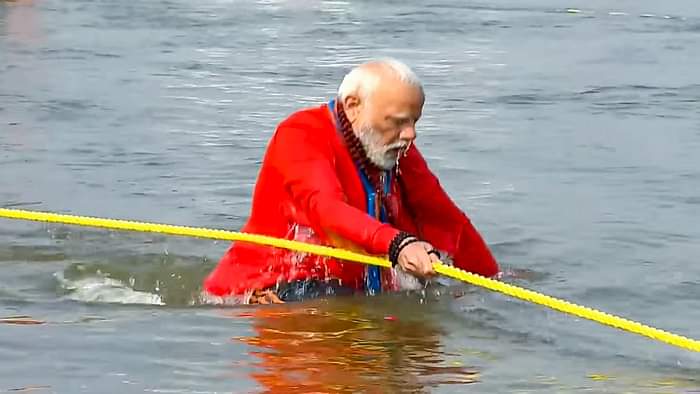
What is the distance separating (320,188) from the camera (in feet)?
21.9

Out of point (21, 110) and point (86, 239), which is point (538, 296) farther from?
point (21, 110)

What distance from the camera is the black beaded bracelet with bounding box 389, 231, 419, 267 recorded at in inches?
249

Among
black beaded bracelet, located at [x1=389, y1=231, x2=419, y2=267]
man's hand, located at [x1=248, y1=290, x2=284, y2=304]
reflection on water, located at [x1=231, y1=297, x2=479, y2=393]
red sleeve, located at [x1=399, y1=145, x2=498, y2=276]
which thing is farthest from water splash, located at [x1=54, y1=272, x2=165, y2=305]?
black beaded bracelet, located at [x1=389, y1=231, x2=419, y2=267]

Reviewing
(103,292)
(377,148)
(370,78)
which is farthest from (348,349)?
(103,292)

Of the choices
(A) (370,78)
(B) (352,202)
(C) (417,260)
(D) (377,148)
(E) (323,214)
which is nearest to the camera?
(C) (417,260)

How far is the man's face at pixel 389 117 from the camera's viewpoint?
21.9ft

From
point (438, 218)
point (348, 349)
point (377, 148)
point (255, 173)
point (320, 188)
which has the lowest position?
point (255, 173)

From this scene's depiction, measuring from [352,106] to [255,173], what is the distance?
5.18 metres

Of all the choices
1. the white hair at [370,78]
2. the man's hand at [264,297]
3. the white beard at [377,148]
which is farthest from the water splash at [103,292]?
the white hair at [370,78]

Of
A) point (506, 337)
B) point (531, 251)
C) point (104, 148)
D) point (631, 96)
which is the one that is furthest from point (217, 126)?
point (506, 337)

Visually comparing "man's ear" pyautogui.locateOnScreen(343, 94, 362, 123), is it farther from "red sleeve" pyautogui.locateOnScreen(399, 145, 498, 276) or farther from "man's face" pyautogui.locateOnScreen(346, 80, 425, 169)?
"red sleeve" pyautogui.locateOnScreen(399, 145, 498, 276)

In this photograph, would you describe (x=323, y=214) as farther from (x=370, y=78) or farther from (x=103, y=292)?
(x=103, y=292)

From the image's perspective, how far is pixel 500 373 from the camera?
6.54 m

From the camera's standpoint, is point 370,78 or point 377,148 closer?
point 370,78
